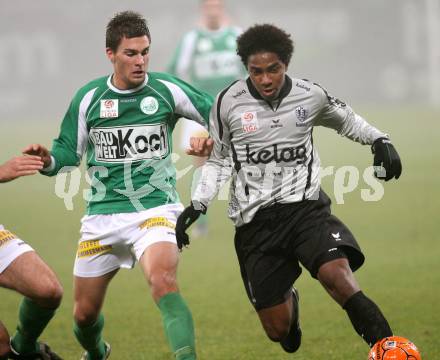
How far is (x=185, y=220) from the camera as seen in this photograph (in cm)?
583

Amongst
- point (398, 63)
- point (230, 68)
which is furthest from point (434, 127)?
point (230, 68)

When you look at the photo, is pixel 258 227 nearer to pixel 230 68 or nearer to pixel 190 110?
pixel 190 110

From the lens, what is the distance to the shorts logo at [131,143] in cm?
620

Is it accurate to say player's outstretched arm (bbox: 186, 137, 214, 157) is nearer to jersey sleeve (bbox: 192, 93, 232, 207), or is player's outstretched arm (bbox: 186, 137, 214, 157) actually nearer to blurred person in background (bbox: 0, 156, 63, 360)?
jersey sleeve (bbox: 192, 93, 232, 207)

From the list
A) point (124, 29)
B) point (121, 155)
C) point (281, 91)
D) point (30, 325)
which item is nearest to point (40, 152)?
point (121, 155)

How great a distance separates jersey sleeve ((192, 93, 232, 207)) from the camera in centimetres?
597

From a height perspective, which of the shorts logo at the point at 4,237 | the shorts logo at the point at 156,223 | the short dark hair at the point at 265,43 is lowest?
the shorts logo at the point at 4,237

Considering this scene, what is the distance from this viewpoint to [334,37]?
2669 cm

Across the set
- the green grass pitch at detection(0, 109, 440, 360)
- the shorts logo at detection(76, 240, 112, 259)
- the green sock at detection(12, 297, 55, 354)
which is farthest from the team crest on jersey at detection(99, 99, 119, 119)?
the green grass pitch at detection(0, 109, 440, 360)

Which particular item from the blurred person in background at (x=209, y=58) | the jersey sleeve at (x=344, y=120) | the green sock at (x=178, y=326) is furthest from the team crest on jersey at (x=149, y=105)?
the blurred person in background at (x=209, y=58)

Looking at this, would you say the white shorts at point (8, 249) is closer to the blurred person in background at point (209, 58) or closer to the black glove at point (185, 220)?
the black glove at point (185, 220)

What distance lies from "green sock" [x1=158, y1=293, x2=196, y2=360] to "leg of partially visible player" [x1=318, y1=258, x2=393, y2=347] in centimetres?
79

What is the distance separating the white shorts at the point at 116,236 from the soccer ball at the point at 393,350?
1428 mm

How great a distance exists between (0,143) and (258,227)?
696 inches
